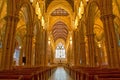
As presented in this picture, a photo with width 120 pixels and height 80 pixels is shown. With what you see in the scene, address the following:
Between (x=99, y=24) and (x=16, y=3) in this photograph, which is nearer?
(x=16, y=3)

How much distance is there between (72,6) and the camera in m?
32.8

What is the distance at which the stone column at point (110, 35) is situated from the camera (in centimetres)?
1168

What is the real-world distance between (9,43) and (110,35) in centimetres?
808

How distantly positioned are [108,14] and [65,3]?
22.4 meters

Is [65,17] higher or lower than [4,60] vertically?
higher

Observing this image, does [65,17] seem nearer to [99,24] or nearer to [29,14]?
[99,24]

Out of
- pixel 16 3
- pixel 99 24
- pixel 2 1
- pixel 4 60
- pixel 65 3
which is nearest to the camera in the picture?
pixel 4 60

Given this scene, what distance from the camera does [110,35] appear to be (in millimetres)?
12180

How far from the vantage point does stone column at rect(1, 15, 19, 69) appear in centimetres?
1171

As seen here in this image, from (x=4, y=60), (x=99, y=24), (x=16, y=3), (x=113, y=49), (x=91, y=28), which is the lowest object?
(x=4, y=60)

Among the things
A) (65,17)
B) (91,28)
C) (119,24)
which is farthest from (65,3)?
(91,28)

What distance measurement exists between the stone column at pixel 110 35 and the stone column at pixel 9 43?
7381 millimetres

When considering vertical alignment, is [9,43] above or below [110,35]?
below

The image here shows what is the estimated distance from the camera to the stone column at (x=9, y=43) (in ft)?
38.4
